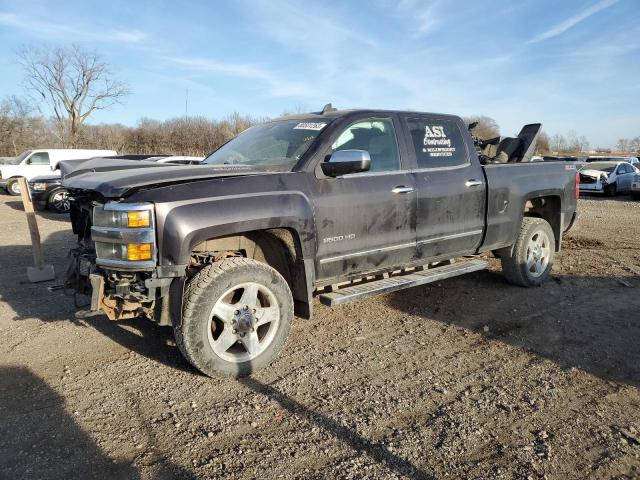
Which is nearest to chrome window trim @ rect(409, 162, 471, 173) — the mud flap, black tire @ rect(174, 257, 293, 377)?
black tire @ rect(174, 257, 293, 377)

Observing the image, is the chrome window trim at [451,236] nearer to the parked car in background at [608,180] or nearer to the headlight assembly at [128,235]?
the headlight assembly at [128,235]

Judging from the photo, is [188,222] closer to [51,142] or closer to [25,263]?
[25,263]

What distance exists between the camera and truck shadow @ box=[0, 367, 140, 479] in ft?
8.09

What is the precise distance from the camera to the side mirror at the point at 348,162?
367 cm

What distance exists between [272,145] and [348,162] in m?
0.97

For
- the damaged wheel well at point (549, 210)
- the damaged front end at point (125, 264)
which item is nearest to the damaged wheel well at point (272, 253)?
the damaged front end at point (125, 264)

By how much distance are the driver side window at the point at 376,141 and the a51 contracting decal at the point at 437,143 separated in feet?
1.41

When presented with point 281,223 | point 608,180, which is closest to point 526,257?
point 281,223

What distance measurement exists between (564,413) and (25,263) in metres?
7.46

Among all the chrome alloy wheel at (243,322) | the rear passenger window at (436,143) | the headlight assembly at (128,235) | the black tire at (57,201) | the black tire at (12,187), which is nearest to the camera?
the headlight assembly at (128,235)

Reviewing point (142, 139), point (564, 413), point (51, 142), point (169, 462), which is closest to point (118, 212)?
point (169, 462)

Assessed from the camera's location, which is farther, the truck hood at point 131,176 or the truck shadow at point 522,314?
the truck shadow at point 522,314

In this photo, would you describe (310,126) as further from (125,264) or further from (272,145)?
(125,264)

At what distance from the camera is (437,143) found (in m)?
4.84
